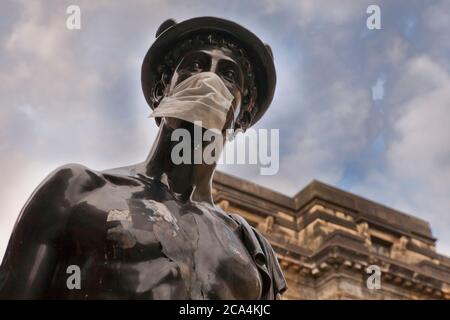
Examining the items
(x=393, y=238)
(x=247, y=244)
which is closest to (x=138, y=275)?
(x=247, y=244)

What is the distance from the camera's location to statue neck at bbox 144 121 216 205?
199 centimetres

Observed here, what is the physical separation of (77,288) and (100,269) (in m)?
0.08

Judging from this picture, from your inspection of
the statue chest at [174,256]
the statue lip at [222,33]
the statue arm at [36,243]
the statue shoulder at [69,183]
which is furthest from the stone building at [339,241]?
the statue arm at [36,243]

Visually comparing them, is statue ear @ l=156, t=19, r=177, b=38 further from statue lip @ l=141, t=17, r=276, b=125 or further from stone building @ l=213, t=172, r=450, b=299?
stone building @ l=213, t=172, r=450, b=299

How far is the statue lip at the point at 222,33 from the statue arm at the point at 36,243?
801 millimetres

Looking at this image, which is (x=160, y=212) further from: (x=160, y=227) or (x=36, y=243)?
(x=36, y=243)

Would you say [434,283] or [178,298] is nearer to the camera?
[178,298]

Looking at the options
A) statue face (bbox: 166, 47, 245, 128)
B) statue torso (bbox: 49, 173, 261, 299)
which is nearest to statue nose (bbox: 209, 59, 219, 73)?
statue face (bbox: 166, 47, 245, 128)

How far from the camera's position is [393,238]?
20266 millimetres

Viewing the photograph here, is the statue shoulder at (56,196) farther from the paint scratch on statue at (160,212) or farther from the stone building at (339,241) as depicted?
the stone building at (339,241)

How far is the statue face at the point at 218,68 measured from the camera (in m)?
2.13
